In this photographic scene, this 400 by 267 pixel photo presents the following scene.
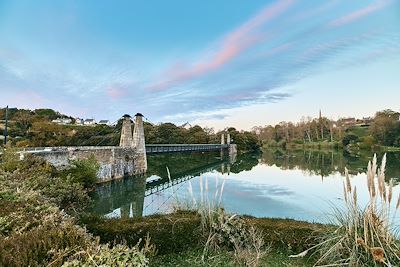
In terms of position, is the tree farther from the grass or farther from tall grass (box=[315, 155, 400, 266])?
tall grass (box=[315, 155, 400, 266])

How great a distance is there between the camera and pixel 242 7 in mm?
12156

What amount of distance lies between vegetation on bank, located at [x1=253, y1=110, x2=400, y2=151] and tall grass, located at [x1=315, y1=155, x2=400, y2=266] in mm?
52302

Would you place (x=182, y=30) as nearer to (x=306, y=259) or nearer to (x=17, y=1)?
(x=17, y=1)

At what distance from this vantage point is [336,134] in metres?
63.7

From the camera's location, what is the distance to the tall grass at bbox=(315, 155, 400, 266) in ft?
9.94

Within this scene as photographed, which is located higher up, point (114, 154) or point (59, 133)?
point (59, 133)

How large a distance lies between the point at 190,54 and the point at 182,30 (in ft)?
7.58

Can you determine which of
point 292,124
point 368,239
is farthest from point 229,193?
point 292,124

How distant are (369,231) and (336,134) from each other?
66531 millimetres

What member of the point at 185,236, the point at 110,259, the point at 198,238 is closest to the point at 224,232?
the point at 198,238

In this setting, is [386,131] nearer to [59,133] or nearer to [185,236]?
[59,133]

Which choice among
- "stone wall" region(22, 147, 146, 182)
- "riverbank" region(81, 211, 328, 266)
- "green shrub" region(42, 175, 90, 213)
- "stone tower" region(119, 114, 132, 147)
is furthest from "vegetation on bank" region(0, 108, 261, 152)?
"riverbank" region(81, 211, 328, 266)

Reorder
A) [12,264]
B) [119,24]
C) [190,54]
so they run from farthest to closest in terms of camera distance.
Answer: [190,54]
[119,24]
[12,264]

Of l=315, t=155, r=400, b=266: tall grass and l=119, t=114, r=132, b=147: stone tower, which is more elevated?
l=119, t=114, r=132, b=147: stone tower
